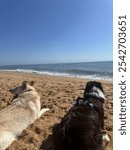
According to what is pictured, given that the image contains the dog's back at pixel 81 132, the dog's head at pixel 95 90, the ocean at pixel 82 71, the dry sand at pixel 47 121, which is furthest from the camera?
the ocean at pixel 82 71

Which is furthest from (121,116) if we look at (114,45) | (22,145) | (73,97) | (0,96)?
(0,96)

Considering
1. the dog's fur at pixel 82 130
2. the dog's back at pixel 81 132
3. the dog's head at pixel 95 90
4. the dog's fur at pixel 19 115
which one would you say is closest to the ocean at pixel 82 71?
the dog's fur at pixel 19 115

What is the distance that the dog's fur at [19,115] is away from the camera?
547cm

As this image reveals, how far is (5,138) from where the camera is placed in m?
5.35

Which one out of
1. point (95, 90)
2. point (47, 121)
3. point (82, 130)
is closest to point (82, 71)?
point (47, 121)

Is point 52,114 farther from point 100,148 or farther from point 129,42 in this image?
point 129,42

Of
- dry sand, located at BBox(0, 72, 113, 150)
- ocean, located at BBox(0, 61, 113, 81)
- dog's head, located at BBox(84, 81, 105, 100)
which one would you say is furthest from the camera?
ocean, located at BBox(0, 61, 113, 81)

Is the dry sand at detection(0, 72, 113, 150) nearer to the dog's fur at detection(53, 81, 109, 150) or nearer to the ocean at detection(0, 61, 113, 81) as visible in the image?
the dog's fur at detection(53, 81, 109, 150)

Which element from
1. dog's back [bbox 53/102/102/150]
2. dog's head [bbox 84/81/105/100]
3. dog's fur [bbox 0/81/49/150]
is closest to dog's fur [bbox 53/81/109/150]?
dog's back [bbox 53/102/102/150]

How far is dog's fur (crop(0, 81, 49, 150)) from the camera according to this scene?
5473 millimetres

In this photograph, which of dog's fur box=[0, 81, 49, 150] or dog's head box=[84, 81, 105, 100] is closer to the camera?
dog's fur box=[0, 81, 49, 150]

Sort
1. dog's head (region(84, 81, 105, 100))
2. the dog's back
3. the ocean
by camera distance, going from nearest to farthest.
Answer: the dog's back → dog's head (region(84, 81, 105, 100)) → the ocean

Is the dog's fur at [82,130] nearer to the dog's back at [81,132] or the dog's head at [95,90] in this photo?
the dog's back at [81,132]

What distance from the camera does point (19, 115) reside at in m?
6.23
